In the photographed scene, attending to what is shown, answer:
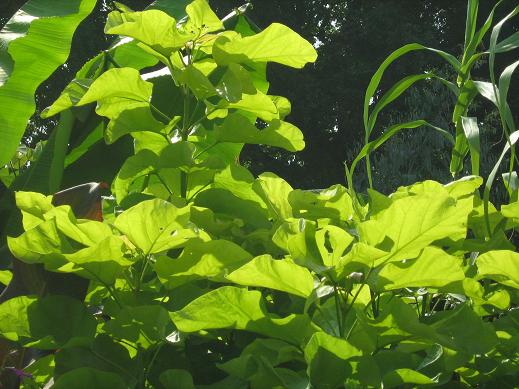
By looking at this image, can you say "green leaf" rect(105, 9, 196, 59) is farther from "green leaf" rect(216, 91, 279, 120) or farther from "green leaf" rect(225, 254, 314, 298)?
"green leaf" rect(225, 254, 314, 298)

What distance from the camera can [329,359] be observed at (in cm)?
45

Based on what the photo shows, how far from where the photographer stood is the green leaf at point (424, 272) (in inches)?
18.3

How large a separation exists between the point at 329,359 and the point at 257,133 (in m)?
0.28

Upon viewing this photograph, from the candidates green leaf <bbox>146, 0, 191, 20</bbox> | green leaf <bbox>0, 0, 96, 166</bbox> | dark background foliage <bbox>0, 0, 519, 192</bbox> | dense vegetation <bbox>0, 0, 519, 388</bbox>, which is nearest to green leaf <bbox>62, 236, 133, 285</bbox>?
dense vegetation <bbox>0, 0, 519, 388</bbox>

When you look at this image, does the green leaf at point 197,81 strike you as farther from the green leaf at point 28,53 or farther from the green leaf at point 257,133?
the green leaf at point 28,53

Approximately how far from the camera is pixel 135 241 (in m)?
0.51

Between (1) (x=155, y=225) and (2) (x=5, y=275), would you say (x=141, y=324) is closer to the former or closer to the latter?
(1) (x=155, y=225)

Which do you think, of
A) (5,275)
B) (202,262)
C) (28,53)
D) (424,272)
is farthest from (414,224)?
(28,53)

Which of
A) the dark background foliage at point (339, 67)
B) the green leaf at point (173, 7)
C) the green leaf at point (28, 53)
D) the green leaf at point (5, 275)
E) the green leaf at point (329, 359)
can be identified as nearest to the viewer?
the green leaf at point (329, 359)

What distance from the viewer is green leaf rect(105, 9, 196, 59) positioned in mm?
640

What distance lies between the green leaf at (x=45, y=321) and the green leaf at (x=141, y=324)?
0.04m

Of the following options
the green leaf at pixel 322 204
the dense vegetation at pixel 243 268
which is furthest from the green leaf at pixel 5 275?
the green leaf at pixel 322 204

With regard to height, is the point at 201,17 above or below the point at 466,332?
above

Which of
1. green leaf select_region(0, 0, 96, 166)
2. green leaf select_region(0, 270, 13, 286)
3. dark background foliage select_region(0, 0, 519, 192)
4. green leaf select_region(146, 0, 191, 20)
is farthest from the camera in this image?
dark background foliage select_region(0, 0, 519, 192)
